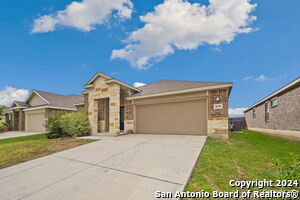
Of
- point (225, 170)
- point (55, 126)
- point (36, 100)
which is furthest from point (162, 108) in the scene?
point (36, 100)

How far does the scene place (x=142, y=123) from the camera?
33.8 ft

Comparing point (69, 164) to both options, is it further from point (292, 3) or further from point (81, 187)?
point (292, 3)

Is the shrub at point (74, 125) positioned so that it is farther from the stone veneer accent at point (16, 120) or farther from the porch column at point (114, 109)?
the stone veneer accent at point (16, 120)

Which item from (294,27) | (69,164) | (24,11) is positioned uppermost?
(24,11)

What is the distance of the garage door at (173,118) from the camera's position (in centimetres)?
846

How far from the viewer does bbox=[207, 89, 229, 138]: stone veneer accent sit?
767cm

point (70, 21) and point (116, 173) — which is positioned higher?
point (70, 21)

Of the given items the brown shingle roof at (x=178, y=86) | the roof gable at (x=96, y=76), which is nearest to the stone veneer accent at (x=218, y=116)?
the brown shingle roof at (x=178, y=86)

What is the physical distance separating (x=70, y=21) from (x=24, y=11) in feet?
11.6

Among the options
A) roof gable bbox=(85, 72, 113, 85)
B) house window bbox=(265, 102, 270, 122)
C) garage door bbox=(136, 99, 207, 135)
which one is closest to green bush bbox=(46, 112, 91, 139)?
roof gable bbox=(85, 72, 113, 85)

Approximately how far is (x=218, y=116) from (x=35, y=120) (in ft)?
68.4

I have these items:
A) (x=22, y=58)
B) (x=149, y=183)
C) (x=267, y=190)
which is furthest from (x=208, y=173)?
(x=22, y=58)

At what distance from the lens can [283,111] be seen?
9477 mm

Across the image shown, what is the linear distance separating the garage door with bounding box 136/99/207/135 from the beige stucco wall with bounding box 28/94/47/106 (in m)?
14.7
